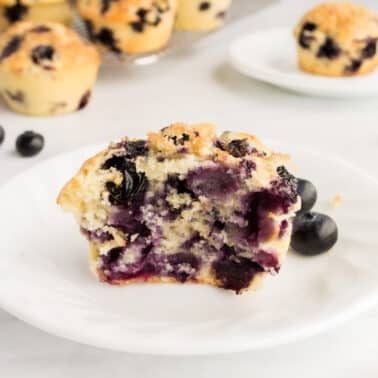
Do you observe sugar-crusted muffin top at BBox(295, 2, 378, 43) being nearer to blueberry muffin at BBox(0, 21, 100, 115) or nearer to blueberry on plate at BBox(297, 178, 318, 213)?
blueberry muffin at BBox(0, 21, 100, 115)

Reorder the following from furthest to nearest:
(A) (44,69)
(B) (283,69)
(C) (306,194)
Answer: (B) (283,69)
(A) (44,69)
(C) (306,194)

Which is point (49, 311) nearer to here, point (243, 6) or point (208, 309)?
point (208, 309)

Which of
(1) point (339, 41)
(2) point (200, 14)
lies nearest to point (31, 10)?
(2) point (200, 14)

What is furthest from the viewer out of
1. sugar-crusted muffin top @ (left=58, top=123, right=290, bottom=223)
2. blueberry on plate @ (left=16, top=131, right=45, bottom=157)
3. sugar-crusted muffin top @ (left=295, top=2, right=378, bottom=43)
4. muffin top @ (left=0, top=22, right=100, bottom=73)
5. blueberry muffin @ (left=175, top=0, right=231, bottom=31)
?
blueberry muffin @ (left=175, top=0, right=231, bottom=31)

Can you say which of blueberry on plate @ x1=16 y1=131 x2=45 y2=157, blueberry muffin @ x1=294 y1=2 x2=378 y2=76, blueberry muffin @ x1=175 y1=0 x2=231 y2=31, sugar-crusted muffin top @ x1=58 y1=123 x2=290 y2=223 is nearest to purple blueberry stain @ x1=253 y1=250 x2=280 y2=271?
sugar-crusted muffin top @ x1=58 y1=123 x2=290 y2=223

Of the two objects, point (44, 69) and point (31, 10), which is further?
point (31, 10)

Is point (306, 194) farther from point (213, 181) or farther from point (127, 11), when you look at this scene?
point (127, 11)

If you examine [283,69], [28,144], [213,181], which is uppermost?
[213,181]
